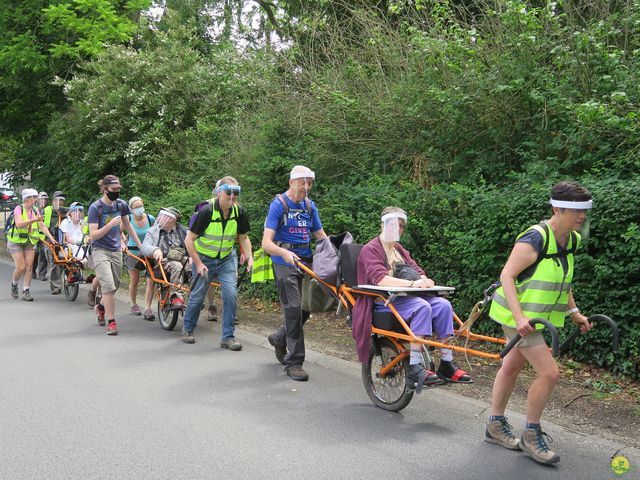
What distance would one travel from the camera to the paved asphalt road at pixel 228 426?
A: 174 inches

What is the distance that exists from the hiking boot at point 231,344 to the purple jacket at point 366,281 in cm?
255

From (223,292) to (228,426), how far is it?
2.81 metres

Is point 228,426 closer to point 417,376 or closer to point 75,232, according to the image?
point 417,376

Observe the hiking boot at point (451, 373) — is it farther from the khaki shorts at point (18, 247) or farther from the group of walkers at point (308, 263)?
the khaki shorts at point (18, 247)

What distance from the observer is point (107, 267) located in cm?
894

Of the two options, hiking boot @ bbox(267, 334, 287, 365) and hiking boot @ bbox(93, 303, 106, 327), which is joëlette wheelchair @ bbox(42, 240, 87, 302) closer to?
hiking boot @ bbox(93, 303, 106, 327)

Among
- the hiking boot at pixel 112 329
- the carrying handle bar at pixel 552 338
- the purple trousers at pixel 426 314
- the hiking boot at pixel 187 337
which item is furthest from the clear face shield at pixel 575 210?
the hiking boot at pixel 112 329

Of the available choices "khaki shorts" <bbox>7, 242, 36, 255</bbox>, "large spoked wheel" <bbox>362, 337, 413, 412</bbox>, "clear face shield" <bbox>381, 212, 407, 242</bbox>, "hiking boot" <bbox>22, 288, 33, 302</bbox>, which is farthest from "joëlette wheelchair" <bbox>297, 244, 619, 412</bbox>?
"khaki shorts" <bbox>7, 242, 36, 255</bbox>

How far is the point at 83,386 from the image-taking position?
6246mm

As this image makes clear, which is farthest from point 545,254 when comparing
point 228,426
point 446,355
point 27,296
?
point 27,296

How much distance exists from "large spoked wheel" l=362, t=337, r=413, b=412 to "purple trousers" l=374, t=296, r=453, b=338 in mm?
355

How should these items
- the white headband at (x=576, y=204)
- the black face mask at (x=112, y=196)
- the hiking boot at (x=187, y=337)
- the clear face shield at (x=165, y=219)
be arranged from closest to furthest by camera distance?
the white headband at (x=576, y=204)
the hiking boot at (x=187, y=337)
the black face mask at (x=112, y=196)
the clear face shield at (x=165, y=219)

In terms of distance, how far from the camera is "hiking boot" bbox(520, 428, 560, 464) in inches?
175

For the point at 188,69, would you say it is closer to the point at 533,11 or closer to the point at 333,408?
the point at 533,11
